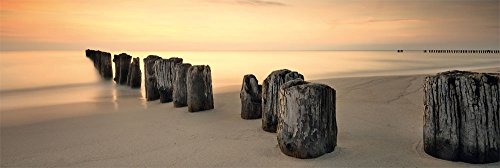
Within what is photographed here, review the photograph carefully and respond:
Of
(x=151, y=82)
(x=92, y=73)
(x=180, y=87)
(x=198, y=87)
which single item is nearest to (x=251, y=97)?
(x=198, y=87)

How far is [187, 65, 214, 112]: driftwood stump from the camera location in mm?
5531

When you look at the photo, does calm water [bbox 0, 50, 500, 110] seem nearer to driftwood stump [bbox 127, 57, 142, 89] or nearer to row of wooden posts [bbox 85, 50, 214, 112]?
driftwood stump [bbox 127, 57, 142, 89]

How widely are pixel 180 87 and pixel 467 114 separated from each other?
4.24m

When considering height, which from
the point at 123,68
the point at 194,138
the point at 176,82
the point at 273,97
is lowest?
the point at 194,138

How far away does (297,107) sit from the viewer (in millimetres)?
3086

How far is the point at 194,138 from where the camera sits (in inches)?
160

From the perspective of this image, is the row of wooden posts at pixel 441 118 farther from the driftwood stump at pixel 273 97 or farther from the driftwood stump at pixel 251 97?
the driftwood stump at pixel 251 97

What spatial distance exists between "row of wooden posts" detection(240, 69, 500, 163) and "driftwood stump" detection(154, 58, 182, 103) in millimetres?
4001

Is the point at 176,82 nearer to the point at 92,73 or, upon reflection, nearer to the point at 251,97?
the point at 251,97

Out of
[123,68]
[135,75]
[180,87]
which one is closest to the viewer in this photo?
[180,87]

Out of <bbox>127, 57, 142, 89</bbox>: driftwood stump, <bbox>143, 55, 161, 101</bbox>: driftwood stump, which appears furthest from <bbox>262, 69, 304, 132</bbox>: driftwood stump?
<bbox>127, 57, 142, 89</bbox>: driftwood stump

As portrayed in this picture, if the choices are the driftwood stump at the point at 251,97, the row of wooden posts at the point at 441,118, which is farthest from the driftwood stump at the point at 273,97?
the row of wooden posts at the point at 441,118

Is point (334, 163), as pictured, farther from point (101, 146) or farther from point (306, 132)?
point (101, 146)

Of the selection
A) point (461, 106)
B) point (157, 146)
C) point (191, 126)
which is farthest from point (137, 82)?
point (461, 106)
